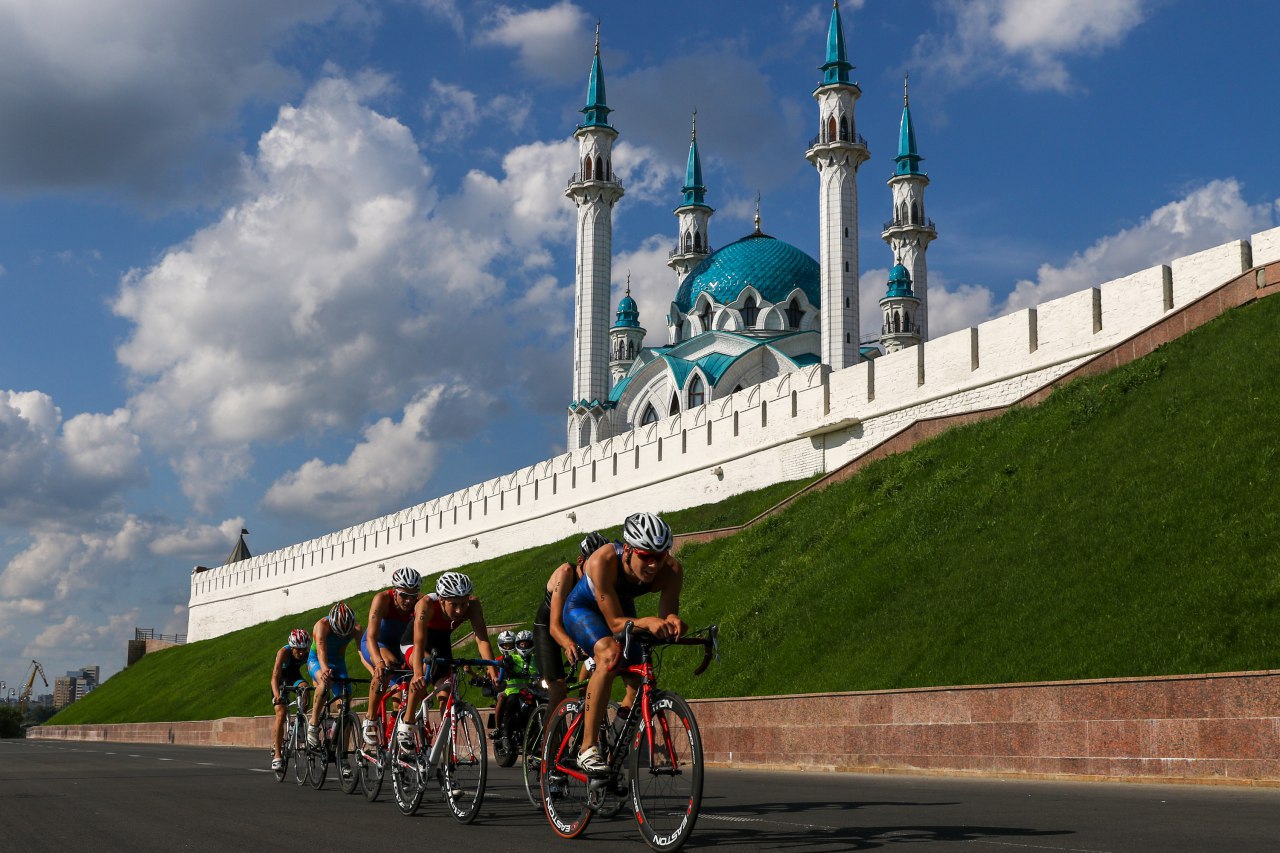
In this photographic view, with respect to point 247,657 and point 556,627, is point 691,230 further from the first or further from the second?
point 556,627

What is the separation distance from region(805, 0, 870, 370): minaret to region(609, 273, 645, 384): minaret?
81.1 ft

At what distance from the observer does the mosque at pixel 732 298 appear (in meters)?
70.4

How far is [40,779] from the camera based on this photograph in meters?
15.7

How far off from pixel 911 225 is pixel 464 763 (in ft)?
244

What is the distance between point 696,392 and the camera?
248 ft

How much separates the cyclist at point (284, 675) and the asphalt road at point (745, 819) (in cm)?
55

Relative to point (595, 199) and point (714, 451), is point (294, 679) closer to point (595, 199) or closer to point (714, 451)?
point (714, 451)

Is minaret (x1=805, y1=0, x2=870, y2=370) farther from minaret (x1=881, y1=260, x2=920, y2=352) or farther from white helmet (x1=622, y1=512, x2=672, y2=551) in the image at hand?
white helmet (x1=622, y1=512, x2=672, y2=551)

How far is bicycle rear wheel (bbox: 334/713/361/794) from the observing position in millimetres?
12134

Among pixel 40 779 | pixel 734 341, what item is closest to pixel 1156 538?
pixel 40 779

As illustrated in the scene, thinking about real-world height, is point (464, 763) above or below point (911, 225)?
below

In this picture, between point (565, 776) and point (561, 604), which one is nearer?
point (565, 776)

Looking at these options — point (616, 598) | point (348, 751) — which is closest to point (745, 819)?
point (616, 598)

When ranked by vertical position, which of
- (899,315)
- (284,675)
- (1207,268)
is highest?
(899,315)
